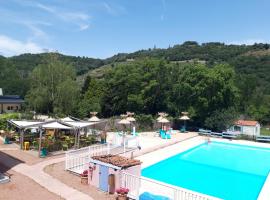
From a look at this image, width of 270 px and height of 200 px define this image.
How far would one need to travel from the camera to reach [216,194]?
1337cm

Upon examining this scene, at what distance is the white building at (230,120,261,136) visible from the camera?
99.7 feet

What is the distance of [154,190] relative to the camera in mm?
12219

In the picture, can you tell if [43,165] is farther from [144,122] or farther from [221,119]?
[221,119]

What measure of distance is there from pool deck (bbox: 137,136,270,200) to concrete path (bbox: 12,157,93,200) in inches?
223

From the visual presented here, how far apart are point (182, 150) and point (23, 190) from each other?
1317cm

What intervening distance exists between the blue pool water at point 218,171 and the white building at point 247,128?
7146mm

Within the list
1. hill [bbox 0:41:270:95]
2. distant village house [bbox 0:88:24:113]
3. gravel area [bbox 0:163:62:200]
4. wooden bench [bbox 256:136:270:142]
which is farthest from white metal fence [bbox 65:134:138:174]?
hill [bbox 0:41:270:95]

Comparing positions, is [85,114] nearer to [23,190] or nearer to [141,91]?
[141,91]

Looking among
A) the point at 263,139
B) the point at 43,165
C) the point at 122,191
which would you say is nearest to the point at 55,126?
the point at 43,165

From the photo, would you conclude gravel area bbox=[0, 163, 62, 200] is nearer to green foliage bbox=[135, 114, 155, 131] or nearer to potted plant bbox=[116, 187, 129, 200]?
potted plant bbox=[116, 187, 129, 200]

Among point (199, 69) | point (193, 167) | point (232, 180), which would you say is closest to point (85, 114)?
point (199, 69)

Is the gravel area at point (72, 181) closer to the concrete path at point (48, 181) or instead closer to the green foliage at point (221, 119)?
the concrete path at point (48, 181)

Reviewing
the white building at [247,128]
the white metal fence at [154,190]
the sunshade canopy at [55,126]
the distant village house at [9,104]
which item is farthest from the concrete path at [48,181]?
the distant village house at [9,104]

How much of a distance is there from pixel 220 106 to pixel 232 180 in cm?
1621
